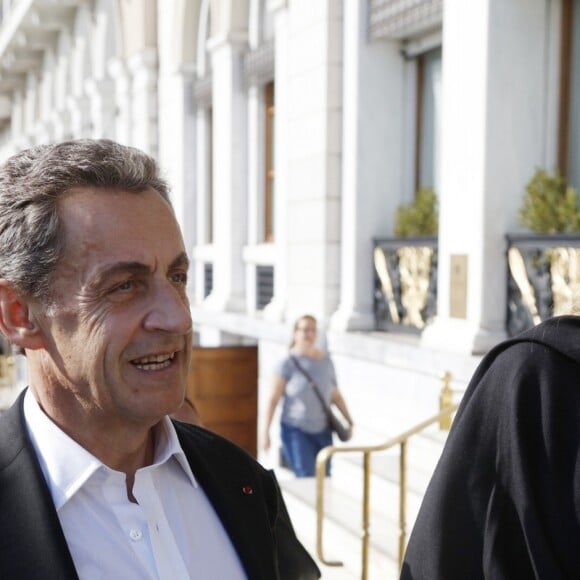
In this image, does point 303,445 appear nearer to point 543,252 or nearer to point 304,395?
point 304,395

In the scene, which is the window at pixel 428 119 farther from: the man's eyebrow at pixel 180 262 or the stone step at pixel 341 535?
the man's eyebrow at pixel 180 262

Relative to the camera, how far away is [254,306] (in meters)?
13.1

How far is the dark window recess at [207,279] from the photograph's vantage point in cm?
1517

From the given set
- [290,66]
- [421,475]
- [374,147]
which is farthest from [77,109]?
[421,475]

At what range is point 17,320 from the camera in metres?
1.64

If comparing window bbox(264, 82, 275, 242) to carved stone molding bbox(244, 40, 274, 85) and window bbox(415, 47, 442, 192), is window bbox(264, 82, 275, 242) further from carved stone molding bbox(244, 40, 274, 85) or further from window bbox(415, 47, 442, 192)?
window bbox(415, 47, 442, 192)

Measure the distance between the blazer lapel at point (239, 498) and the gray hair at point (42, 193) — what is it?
508mm

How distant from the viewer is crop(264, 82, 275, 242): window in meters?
12.8

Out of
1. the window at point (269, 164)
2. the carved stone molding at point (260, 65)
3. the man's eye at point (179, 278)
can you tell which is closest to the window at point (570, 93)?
the carved stone molding at point (260, 65)

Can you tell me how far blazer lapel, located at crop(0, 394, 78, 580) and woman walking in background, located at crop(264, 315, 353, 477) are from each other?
620 cm

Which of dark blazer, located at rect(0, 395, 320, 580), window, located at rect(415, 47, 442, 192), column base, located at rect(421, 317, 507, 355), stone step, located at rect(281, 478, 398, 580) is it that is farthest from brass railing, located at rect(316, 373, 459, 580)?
window, located at rect(415, 47, 442, 192)

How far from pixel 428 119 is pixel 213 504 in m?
8.25

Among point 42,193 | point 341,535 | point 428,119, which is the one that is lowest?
point 341,535

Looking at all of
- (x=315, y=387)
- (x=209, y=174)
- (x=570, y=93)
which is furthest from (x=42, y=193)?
(x=209, y=174)
